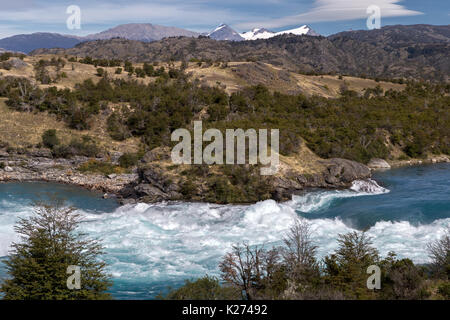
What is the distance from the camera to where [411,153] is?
54094 mm

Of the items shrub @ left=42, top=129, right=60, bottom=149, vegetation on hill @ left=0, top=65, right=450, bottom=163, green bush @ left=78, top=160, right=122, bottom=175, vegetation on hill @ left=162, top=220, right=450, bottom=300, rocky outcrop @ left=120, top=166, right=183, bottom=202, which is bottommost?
vegetation on hill @ left=162, top=220, right=450, bottom=300

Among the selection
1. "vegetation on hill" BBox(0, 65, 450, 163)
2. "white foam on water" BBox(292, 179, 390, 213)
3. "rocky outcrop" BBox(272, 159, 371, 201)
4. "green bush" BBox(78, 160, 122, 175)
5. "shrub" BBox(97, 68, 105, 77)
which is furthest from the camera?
"shrub" BBox(97, 68, 105, 77)

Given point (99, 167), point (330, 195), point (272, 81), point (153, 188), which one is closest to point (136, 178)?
point (99, 167)

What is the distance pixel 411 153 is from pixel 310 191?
24343 millimetres

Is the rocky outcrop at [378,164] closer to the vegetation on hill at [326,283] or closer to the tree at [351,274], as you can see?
the vegetation on hill at [326,283]

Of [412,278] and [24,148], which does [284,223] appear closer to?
[412,278]

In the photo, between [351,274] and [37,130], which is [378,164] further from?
[37,130]

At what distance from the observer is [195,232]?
28781mm

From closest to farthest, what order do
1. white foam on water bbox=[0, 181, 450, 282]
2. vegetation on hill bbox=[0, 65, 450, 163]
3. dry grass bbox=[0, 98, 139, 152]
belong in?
white foam on water bbox=[0, 181, 450, 282] → dry grass bbox=[0, 98, 139, 152] → vegetation on hill bbox=[0, 65, 450, 163]

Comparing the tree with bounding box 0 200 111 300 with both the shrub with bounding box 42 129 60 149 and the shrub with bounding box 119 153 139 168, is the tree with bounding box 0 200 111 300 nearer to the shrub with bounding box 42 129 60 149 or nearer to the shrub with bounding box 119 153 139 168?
the shrub with bounding box 119 153 139 168

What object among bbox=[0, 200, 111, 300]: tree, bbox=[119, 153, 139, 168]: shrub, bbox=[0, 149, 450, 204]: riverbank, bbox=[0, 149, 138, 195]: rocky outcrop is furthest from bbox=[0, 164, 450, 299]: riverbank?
bbox=[119, 153, 139, 168]: shrub

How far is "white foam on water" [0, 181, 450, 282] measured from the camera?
23.8 meters

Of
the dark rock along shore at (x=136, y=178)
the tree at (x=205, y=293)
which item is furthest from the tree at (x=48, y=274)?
the dark rock along shore at (x=136, y=178)

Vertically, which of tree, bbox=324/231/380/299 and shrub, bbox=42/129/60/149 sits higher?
shrub, bbox=42/129/60/149
